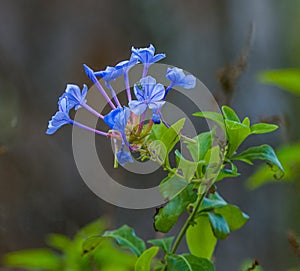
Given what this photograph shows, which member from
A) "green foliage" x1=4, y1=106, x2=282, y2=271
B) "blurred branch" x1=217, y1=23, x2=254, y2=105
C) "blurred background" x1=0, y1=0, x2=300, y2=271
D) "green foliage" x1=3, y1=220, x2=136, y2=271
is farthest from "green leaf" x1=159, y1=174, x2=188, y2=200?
"blurred background" x1=0, y1=0, x2=300, y2=271

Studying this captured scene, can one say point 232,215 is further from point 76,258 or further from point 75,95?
point 76,258

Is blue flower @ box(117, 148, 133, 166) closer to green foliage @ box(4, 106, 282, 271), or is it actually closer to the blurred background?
green foliage @ box(4, 106, 282, 271)

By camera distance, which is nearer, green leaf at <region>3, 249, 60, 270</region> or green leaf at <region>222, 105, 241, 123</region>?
green leaf at <region>222, 105, 241, 123</region>

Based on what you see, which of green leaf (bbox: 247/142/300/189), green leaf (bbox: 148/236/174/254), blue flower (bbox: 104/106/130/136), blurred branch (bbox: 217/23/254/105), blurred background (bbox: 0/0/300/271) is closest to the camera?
blue flower (bbox: 104/106/130/136)

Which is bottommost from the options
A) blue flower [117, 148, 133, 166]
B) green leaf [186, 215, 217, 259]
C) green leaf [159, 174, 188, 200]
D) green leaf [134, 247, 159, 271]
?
green leaf [134, 247, 159, 271]

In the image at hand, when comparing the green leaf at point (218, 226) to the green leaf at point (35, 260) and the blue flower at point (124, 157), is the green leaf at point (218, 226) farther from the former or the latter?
the green leaf at point (35, 260)

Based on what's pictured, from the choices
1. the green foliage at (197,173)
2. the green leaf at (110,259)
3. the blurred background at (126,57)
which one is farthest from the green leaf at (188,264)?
the blurred background at (126,57)

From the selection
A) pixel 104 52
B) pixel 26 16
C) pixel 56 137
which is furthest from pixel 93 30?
pixel 56 137

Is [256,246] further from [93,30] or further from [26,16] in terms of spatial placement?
[26,16]
